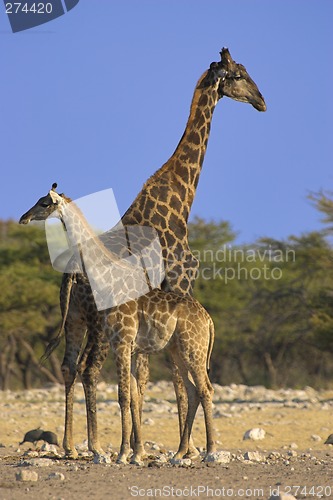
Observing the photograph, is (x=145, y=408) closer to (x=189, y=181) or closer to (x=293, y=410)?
(x=293, y=410)

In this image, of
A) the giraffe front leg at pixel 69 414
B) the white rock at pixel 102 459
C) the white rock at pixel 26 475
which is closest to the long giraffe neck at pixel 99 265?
the giraffe front leg at pixel 69 414

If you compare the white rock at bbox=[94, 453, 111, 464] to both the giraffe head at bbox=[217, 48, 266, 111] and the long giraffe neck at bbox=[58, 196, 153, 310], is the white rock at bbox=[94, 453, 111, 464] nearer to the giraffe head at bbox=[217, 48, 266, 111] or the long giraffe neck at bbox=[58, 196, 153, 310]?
the long giraffe neck at bbox=[58, 196, 153, 310]

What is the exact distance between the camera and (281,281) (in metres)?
34.8

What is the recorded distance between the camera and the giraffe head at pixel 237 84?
10969 mm

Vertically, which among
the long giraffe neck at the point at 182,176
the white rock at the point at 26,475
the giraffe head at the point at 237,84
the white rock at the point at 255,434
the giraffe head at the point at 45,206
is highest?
the giraffe head at the point at 237,84

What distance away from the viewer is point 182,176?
10852 mm

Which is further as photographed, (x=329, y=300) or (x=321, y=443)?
(x=329, y=300)

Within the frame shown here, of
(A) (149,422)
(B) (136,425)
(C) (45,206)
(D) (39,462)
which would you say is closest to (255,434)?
(A) (149,422)

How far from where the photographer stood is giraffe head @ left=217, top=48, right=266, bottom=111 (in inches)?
432

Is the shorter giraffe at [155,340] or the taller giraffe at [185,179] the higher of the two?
the taller giraffe at [185,179]

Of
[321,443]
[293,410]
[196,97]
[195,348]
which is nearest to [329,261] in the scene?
[293,410]

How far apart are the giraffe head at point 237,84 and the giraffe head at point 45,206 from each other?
2.81m

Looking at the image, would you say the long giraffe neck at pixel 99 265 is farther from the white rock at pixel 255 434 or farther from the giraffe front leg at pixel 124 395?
the white rock at pixel 255 434

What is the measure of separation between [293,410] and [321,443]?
12.7 feet
